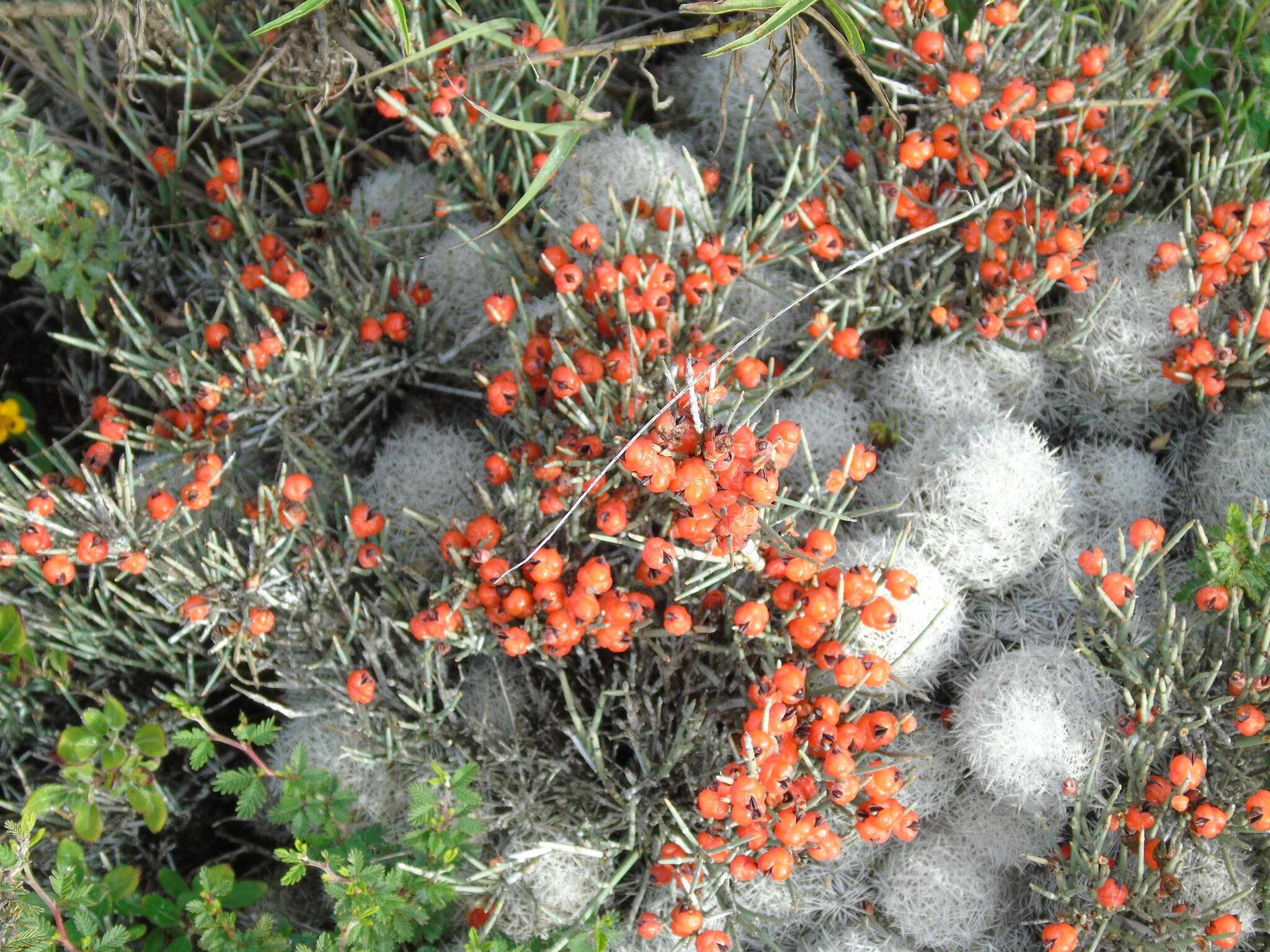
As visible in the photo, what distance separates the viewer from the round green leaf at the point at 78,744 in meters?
2.07

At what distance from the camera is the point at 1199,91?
2500 mm

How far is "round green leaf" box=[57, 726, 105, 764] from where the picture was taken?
2.07m

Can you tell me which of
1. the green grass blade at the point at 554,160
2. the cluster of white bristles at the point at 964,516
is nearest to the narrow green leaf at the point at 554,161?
the green grass blade at the point at 554,160

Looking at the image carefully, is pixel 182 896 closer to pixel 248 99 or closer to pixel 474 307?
pixel 474 307

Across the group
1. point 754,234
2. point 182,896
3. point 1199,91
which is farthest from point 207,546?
point 1199,91

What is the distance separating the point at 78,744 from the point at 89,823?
0.59 feet

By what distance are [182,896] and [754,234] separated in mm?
2039

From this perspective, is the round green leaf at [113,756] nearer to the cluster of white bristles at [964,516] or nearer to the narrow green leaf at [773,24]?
the cluster of white bristles at [964,516]

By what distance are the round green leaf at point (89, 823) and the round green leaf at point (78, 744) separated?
11cm

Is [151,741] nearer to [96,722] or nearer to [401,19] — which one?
[96,722]

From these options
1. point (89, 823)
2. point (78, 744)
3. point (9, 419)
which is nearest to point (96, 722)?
point (78, 744)

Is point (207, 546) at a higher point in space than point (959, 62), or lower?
lower

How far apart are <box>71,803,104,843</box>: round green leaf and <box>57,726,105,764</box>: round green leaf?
0.11 m

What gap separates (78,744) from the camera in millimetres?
2084
